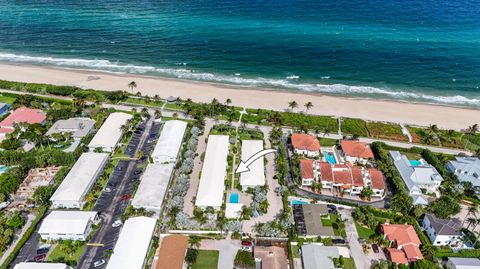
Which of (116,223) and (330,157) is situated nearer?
(116,223)

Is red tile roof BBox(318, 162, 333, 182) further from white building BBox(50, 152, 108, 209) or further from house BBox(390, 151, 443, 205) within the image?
white building BBox(50, 152, 108, 209)

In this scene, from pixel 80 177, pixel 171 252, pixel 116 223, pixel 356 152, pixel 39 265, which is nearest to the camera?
pixel 39 265

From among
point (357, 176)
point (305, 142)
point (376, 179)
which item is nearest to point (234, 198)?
point (305, 142)

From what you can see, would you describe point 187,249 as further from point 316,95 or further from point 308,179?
point 316,95

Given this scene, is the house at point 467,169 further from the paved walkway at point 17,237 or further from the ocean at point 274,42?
the paved walkway at point 17,237

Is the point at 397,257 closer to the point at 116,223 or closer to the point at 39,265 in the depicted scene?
the point at 116,223
